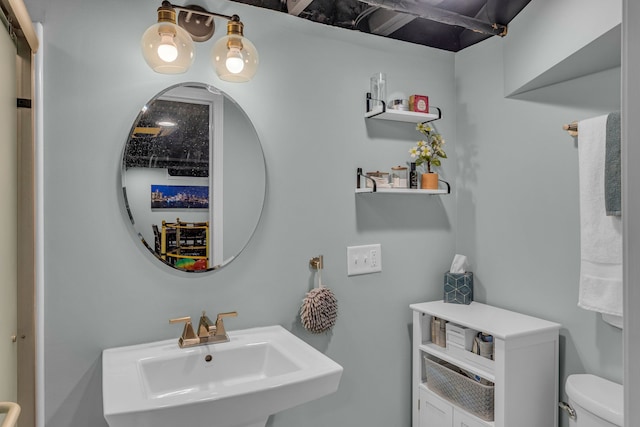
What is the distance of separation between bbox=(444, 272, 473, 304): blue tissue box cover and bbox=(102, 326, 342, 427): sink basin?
920 millimetres

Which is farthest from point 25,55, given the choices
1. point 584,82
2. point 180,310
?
point 584,82

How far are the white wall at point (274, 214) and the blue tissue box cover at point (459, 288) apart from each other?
0.12 meters

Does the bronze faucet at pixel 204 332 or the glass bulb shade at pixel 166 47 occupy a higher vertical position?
the glass bulb shade at pixel 166 47

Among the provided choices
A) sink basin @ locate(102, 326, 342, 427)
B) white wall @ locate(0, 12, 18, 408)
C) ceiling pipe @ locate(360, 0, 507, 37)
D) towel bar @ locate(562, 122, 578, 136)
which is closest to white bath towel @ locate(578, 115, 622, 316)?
towel bar @ locate(562, 122, 578, 136)

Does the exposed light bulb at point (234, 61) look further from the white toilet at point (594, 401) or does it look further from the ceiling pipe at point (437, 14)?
the white toilet at point (594, 401)

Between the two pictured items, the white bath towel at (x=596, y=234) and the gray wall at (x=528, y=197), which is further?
the gray wall at (x=528, y=197)

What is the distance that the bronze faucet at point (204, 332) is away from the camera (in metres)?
1.60

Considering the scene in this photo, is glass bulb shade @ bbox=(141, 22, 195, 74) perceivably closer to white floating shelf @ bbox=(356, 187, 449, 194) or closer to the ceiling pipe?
the ceiling pipe

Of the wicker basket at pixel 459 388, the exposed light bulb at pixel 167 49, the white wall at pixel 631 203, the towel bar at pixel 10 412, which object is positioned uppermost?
the exposed light bulb at pixel 167 49

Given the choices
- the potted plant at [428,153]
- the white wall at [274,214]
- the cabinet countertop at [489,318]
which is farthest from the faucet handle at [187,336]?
Result: the potted plant at [428,153]

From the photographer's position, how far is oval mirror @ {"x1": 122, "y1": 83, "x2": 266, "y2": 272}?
5.29ft

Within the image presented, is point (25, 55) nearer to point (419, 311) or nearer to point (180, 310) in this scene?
point (180, 310)

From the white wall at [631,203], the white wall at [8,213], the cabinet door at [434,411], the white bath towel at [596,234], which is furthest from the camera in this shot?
the cabinet door at [434,411]

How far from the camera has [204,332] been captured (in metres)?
1.62
